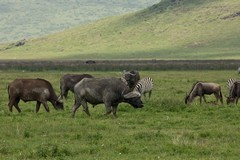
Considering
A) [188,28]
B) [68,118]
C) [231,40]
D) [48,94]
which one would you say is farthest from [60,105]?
[188,28]

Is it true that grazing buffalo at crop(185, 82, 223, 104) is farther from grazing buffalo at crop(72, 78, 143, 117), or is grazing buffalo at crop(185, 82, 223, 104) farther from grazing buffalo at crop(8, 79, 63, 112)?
grazing buffalo at crop(8, 79, 63, 112)

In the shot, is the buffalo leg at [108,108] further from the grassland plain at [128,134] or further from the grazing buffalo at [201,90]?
the grazing buffalo at [201,90]

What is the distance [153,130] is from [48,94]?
22.3 ft

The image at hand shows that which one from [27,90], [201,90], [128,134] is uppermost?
[27,90]

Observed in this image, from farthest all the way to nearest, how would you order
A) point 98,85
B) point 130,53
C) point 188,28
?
point 188,28 < point 130,53 < point 98,85

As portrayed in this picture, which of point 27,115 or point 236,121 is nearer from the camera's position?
point 236,121

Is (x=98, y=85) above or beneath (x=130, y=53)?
above

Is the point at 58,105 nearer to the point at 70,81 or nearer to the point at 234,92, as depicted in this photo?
the point at 70,81

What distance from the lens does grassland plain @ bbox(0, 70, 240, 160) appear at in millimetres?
15445

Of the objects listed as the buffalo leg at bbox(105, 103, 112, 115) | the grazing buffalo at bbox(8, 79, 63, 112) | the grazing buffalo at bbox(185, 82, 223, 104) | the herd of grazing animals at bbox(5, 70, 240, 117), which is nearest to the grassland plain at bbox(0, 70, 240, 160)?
the buffalo leg at bbox(105, 103, 112, 115)

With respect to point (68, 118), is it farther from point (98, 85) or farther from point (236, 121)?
point (236, 121)

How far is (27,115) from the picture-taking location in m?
23.8

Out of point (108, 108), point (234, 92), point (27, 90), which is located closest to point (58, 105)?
point (27, 90)

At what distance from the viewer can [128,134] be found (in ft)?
60.7
